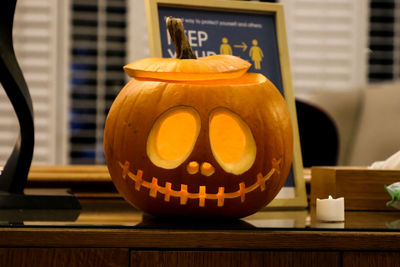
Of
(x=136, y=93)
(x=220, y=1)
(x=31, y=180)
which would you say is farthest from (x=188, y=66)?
(x=31, y=180)

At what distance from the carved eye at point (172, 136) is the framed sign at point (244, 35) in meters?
0.27

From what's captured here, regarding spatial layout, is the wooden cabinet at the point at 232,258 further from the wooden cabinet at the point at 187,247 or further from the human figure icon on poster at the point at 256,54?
the human figure icon on poster at the point at 256,54

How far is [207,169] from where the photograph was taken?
64 centimetres

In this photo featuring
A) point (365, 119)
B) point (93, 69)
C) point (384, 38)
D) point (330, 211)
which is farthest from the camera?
point (384, 38)

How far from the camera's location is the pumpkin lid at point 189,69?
2.14 feet

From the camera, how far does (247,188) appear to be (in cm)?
66

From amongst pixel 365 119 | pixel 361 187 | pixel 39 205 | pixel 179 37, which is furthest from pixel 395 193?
pixel 365 119

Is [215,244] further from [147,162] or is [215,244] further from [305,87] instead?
[305,87]

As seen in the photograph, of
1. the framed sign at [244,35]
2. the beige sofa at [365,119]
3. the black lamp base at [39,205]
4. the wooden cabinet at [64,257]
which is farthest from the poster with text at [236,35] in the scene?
the beige sofa at [365,119]

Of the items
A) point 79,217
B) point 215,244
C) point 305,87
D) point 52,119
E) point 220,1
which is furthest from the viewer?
point 305,87

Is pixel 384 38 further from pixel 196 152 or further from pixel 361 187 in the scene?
pixel 196 152

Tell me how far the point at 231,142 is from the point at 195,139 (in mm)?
69

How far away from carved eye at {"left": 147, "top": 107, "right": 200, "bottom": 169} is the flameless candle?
0.59 ft

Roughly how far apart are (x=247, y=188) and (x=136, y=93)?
17 centimetres
